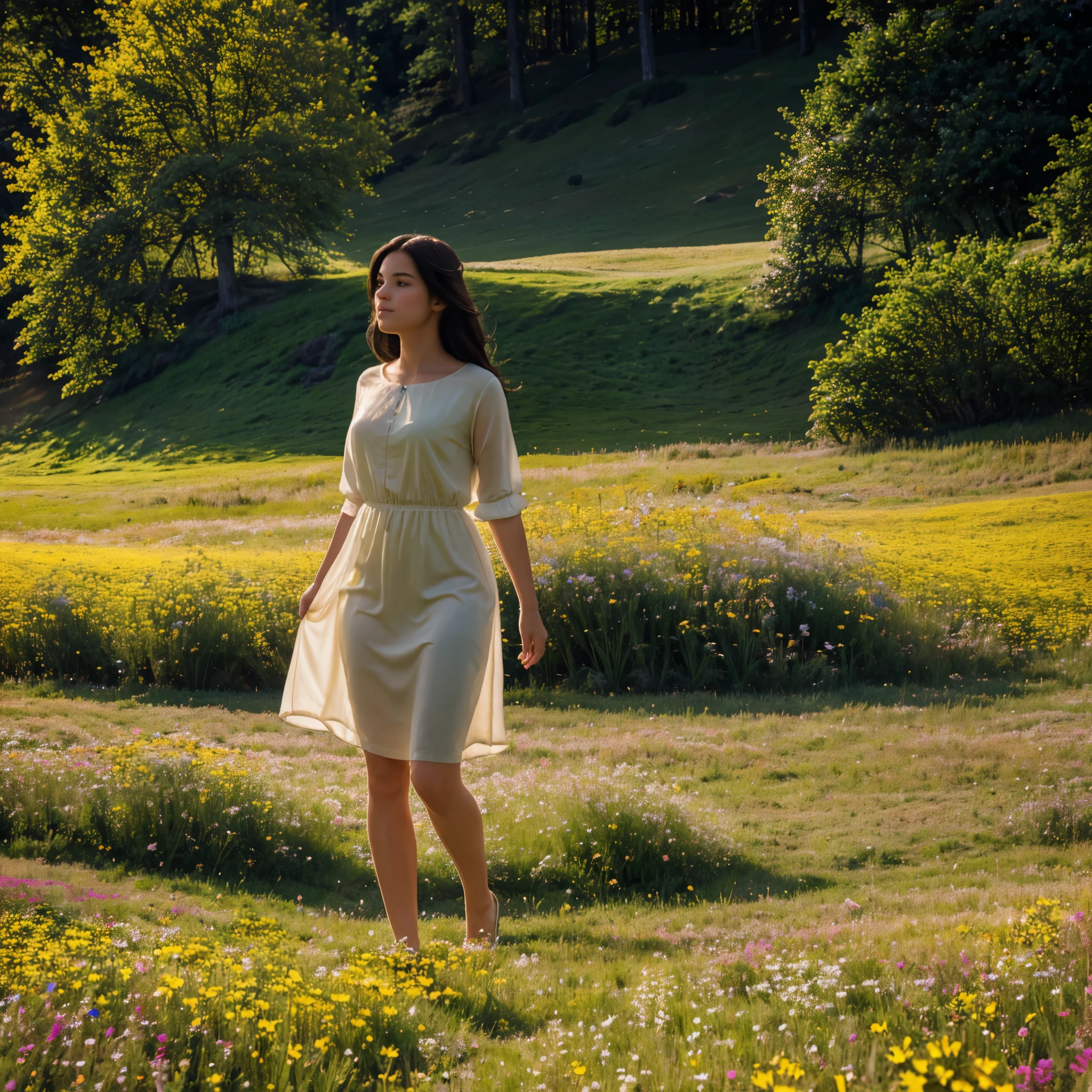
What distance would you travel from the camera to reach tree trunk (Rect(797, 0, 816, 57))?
63000 mm

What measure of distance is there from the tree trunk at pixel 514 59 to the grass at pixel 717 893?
7293 cm

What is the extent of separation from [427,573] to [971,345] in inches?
820

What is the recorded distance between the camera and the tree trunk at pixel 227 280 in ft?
156

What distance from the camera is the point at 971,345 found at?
2208cm

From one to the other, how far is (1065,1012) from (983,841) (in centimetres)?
401

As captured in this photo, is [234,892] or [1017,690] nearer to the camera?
[234,892]

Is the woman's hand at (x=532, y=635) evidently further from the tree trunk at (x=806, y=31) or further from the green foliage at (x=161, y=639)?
the tree trunk at (x=806, y=31)

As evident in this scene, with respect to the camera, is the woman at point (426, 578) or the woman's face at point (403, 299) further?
the woman's face at point (403, 299)

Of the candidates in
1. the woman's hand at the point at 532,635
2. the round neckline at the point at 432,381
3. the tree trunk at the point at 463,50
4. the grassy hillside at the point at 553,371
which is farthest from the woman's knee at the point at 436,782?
the tree trunk at the point at 463,50

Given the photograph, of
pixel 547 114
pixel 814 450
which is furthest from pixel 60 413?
pixel 547 114

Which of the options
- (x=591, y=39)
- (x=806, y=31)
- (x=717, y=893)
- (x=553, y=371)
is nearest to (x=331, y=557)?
(x=717, y=893)

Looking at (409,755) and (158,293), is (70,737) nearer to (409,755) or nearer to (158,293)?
(409,755)

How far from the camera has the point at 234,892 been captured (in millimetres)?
5773

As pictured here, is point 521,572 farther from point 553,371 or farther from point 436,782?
point 553,371
